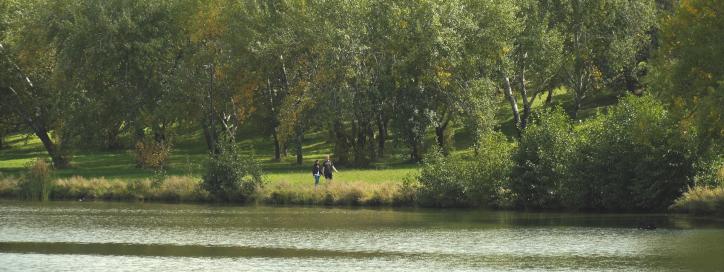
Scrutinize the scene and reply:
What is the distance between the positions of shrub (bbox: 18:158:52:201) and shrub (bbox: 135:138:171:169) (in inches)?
407

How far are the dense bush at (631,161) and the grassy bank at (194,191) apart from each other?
32.0 feet

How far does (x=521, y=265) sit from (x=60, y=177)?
156 feet

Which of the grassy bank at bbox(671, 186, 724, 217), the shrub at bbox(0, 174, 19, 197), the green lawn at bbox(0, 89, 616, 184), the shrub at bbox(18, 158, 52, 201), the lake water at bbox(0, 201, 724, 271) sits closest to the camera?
the lake water at bbox(0, 201, 724, 271)

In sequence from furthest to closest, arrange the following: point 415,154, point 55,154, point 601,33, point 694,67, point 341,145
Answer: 1. point 55,154
2. point 601,33
3. point 415,154
4. point 341,145
5. point 694,67

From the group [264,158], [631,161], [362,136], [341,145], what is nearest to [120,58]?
[264,158]

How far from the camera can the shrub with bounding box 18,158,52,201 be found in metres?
70.3

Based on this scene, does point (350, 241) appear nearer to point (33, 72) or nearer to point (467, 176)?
point (467, 176)

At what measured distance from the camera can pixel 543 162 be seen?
5750 centimetres

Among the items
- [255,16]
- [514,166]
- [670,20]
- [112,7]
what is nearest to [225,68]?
[255,16]

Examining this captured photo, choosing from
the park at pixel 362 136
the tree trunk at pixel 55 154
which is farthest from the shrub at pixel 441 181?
the tree trunk at pixel 55 154

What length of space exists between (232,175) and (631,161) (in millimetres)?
22372

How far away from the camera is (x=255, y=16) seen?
3155 inches

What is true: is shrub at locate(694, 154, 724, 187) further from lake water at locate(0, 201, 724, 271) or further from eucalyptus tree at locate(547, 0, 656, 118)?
eucalyptus tree at locate(547, 0, 656, 118)

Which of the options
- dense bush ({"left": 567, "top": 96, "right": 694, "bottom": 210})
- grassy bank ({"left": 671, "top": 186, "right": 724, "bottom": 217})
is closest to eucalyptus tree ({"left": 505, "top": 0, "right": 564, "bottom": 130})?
dense bush ({"left": 567, "top": 96, "right": 694, "bottom": 210})
